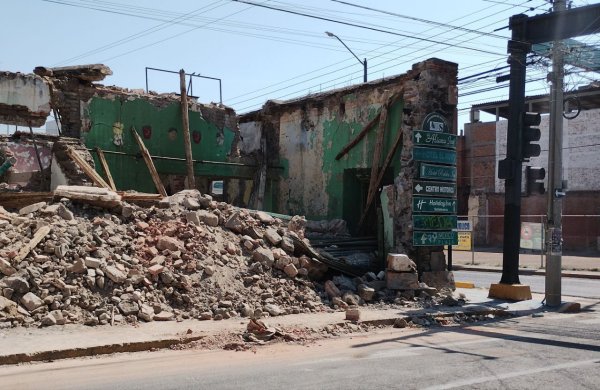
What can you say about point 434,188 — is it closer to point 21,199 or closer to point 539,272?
point 21,199

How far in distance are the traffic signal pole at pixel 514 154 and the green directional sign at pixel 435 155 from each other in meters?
1.17

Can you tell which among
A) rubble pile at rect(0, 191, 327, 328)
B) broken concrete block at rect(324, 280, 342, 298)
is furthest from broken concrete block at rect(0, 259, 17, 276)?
broken concrete block at rect(324, 280, 342, 298)

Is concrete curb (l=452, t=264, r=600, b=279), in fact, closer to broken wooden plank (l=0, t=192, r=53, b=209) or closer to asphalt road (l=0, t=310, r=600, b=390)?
asphalt road (l=0, t=310, r=600, b=390)

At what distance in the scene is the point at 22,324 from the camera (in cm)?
883

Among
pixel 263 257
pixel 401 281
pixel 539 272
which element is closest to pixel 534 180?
pixel 401 281

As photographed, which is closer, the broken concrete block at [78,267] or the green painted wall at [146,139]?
the broken concrete block at [78,267]

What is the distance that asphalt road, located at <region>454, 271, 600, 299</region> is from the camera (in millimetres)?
17250

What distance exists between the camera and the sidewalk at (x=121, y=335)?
24.9 feet

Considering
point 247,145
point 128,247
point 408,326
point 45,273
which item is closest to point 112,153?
point 247,145

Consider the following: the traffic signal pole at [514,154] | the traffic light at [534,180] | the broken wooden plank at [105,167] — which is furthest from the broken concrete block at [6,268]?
the traffic light at [534,180]

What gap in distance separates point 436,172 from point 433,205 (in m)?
0.77

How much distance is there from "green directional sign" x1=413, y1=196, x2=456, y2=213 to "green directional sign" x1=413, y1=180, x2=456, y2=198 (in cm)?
12

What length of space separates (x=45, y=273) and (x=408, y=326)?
20.4 ft

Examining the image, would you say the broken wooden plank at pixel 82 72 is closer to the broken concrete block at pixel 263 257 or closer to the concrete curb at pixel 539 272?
the broken concrete block at pixel 263 257
